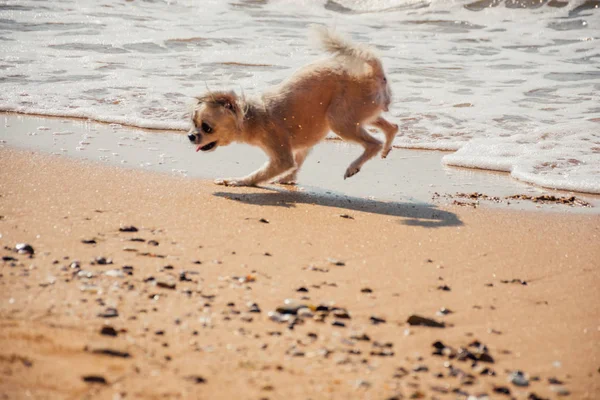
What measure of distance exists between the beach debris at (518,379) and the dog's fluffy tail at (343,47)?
12.9 ft

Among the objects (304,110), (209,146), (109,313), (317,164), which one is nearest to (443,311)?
(109,313)

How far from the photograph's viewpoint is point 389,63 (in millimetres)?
11430

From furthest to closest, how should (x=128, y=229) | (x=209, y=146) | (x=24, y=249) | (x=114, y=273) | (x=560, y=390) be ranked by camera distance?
1. (x=209, y=146)
2. (x=128, y=229)
3. (x=24, y=249)
4. (x=114, y=273)
5. (x=560, y=390)

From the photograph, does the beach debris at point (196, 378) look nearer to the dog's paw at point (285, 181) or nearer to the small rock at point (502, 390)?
the small rock at point (502, 390)

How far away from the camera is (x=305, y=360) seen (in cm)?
299

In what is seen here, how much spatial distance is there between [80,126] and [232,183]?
2789mm

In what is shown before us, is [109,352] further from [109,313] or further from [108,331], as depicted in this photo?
[109,313]

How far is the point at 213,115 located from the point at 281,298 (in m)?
3.07

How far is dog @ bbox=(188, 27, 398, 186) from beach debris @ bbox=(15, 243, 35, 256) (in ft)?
8.16

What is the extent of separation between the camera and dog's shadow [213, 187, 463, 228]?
5.48m

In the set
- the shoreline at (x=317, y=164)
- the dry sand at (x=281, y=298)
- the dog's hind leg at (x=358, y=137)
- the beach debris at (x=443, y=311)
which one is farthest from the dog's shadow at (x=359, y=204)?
the beach debris at (x=443, y=311)

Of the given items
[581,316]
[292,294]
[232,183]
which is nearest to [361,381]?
[292,294]

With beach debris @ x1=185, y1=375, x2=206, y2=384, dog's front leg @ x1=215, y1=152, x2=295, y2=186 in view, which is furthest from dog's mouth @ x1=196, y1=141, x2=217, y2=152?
beach debris @ x1=185, y1=375, x2=206, y2=384

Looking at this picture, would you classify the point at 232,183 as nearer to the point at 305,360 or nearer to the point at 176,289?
the point at 176,289
